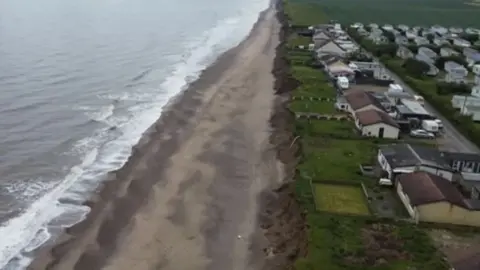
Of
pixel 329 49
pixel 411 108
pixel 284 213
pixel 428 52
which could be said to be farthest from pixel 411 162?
pixel 428 52

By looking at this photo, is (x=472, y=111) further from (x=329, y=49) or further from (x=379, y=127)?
(x=329, y=49)

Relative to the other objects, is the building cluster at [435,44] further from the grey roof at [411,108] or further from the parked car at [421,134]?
the parked car at [421,134]

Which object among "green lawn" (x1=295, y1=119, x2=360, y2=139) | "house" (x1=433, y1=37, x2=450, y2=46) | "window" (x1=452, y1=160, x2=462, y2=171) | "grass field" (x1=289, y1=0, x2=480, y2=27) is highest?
"window" (x1=452, y1=160, x2=462, y2=171)

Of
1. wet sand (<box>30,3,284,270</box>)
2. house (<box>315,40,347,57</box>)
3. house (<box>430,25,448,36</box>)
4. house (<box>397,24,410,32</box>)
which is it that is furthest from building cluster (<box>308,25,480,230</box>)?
house (<box>430,25,448,36</box>)

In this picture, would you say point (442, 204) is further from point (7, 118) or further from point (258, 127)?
point (7, 118)

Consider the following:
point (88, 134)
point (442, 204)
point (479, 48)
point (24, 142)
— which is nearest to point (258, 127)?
point (88, 134)

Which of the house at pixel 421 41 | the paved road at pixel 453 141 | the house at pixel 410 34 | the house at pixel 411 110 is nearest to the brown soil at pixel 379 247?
the paved road at pixel 453 141

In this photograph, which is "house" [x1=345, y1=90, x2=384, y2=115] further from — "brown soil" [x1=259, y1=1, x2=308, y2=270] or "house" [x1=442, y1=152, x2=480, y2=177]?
"house" [x1=442, y1=152, x2=480, y2=177]
